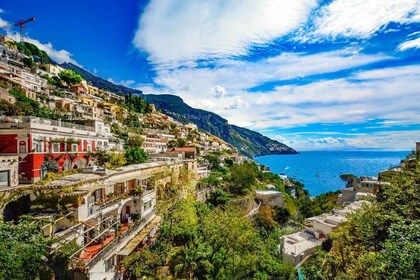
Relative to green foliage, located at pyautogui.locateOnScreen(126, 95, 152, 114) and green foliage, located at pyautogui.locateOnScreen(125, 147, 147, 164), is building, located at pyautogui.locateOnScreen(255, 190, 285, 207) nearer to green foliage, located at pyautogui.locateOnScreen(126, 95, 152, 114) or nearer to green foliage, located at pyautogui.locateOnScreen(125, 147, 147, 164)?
green foliage, located at pyautogui.locateOnScreen(125, 147, 147, 164)

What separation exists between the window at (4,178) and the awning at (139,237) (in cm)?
787

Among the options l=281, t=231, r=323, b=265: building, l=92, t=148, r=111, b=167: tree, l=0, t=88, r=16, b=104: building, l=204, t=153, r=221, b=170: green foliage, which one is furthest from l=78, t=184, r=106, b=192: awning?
l=204, t=153, r=221, b=170: green foliage

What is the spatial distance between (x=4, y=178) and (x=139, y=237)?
9182 mm

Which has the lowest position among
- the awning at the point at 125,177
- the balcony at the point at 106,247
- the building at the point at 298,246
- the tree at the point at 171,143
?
the building at the point at 298,246

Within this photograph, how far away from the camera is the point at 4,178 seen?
1493 centimetres

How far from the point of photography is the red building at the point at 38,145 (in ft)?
57.0

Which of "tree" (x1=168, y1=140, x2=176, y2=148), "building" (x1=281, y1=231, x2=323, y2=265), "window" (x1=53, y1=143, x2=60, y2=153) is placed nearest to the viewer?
"window" (x1=53, y1=143, x2=60, y2=153)

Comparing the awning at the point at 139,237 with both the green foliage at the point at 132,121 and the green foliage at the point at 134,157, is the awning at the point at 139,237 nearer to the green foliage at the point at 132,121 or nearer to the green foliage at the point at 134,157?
the green foliage at the point at 134,157

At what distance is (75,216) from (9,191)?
3710mm

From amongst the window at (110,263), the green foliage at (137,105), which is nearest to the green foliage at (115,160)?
the window at (110,263)

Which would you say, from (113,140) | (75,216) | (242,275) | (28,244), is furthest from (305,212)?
(28,244)

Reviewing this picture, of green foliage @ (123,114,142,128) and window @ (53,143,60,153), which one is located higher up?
green foliage @ (123,114,142,128)

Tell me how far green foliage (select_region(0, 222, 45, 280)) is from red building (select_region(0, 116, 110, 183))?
25.8 ft

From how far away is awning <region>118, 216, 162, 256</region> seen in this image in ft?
51.1
